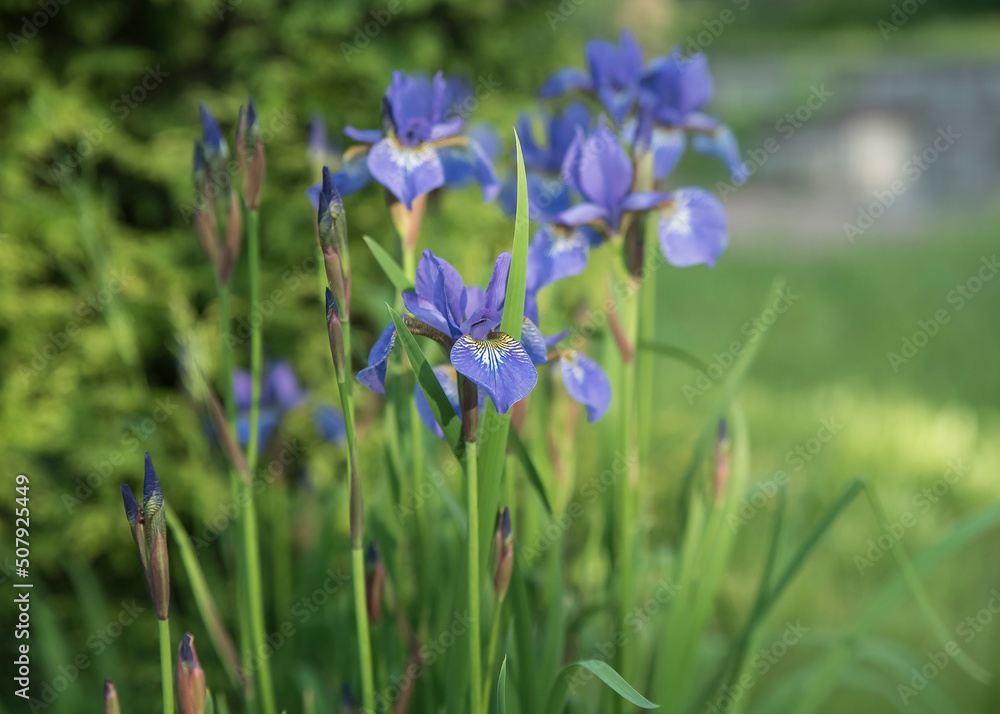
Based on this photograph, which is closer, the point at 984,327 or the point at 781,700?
the point at 781,700

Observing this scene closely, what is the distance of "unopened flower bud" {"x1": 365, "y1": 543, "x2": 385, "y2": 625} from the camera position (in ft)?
4.20

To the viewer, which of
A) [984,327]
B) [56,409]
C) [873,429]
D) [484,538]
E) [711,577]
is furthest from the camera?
[984,327]

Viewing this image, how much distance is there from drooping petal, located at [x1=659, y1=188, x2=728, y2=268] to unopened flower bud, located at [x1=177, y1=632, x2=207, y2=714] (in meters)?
0.95

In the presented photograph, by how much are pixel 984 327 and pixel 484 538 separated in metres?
5.48

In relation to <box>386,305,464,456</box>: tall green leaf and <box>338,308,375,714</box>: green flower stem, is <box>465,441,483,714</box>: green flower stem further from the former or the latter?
<box>338,308,375,714</box>: green flower stem

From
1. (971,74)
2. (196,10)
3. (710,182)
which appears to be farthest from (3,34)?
(971,74)

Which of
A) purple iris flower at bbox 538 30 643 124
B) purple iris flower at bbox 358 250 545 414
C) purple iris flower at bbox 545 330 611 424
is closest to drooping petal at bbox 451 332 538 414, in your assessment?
purple iris flower at bbox 358 250 545 414

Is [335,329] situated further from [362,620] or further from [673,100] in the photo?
[673,100]

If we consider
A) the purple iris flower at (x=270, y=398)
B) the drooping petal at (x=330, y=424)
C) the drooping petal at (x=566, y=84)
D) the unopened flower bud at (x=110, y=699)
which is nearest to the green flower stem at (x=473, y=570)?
the unopened flower bud at (x=110, y=699)

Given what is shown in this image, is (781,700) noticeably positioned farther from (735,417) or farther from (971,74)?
(971,74)

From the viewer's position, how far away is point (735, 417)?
1.71m

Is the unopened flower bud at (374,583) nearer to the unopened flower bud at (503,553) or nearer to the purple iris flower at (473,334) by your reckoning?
the unopened flower bud at (503,553)

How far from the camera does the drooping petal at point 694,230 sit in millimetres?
1401

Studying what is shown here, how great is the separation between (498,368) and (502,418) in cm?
10
